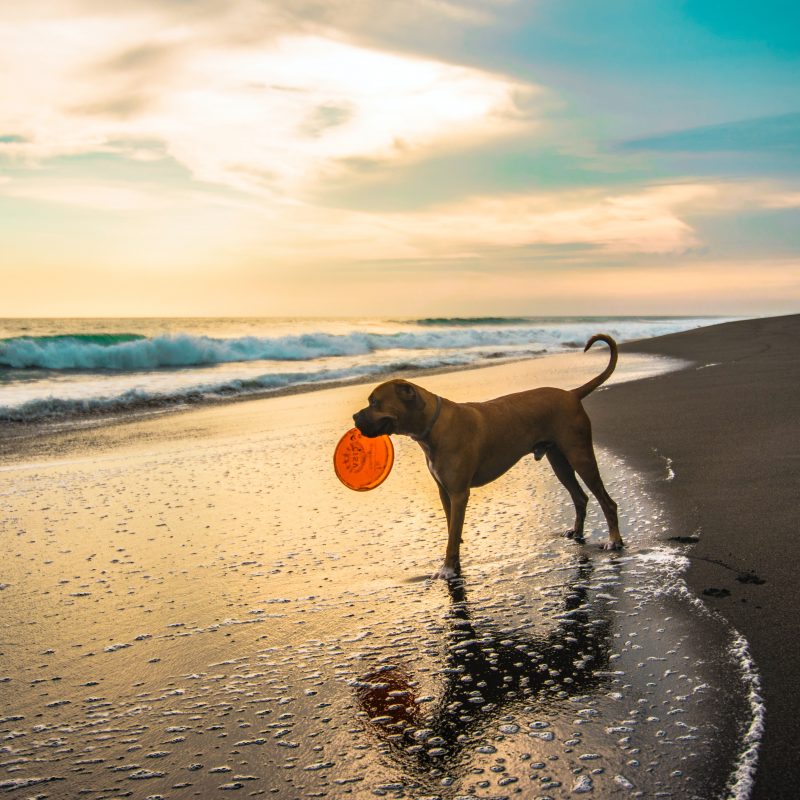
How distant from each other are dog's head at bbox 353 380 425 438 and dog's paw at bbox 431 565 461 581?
0.85m

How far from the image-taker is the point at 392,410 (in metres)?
4.54

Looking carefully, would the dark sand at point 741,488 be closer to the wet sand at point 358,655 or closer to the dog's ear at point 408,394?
the wet sand at point 358,655

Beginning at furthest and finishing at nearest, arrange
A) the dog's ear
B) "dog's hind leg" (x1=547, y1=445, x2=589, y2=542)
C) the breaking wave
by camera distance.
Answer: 1. the breaking wave
2. "dog's hind leg" (x1=547, y1=445, x2=589, y2=542)
3. the dog's ear

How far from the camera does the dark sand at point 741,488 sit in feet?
9.43

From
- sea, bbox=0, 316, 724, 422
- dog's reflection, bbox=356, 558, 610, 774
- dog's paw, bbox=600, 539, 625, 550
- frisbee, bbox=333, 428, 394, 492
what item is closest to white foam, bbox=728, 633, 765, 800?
dog's reflection, bbox=356, 558, 610, 774

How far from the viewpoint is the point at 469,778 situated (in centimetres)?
237

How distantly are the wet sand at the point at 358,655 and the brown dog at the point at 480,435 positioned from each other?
11.8 inches

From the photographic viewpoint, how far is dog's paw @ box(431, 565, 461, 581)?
429cm

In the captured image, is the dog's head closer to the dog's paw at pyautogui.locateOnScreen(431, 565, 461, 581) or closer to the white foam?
the dog's paw at pyautogui.locateOnScreen(431, 565, 461, 581)

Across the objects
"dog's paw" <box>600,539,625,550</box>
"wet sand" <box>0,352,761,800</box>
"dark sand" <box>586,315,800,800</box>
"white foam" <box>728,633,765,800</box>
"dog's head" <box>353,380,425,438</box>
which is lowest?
"wet sand" <box>0,352,761,800</box>

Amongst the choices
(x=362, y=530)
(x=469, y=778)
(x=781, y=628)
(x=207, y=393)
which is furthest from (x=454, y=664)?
(x=207, y=393)

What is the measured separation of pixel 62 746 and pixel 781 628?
287 centimetres

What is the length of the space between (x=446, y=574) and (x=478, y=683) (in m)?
1.27

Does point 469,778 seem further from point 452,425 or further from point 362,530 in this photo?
point 362,530
